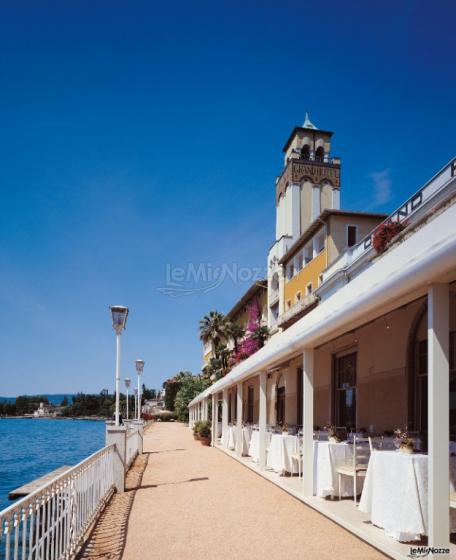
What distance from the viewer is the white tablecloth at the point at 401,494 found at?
5832 mm

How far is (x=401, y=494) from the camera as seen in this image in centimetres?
604

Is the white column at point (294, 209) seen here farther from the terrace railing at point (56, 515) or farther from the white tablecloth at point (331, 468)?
the terrace railing at point (56, 515)

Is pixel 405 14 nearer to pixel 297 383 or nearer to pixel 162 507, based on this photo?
pixel 162 507

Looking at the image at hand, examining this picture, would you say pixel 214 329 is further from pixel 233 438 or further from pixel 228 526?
pixel 228 526

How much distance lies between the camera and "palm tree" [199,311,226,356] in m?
44.9

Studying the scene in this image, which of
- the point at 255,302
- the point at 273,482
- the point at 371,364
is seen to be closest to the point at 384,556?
the point at 273,482

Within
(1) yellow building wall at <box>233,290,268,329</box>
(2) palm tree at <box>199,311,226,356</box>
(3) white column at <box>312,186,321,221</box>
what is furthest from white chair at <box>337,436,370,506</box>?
(2) palm tree at <box>199,311,226,356</box>

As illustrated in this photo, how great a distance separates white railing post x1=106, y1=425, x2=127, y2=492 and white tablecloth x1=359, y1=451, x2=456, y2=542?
524 centimetres

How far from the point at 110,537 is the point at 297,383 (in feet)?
58.6

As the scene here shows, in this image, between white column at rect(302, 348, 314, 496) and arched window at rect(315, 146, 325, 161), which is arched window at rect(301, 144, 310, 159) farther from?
white column at rect(302, 348, 314, 496)

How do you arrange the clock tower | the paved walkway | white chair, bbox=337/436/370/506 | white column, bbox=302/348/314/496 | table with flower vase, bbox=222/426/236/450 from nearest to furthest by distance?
the paved walkway < white chair, bbox=337/436/370/506 < white column, bbox=302/348/314/496 < table with flower vase, bbox=222/426/236/450 < the clock tower

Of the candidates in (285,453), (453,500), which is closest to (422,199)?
(285,453)
